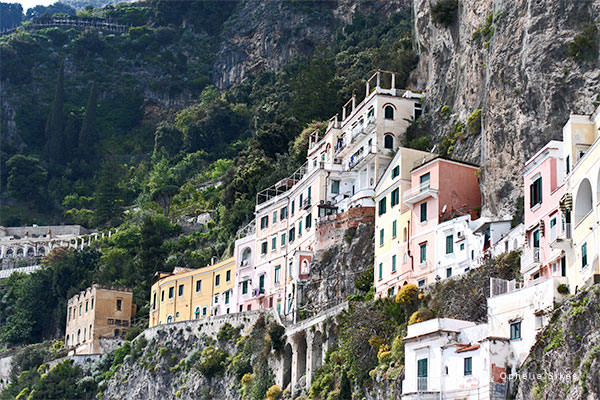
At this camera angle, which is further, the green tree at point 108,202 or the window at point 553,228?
the green tree at point 108,202

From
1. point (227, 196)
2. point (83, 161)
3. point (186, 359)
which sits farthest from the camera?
point (83, 161)

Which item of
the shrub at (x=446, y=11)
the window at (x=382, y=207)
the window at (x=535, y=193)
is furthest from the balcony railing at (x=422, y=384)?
the shrub at (x=446, y=11)

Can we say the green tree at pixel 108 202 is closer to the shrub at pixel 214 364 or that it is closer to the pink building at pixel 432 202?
the shrub at pixel 214 364

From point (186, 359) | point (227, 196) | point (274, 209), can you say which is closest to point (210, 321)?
point (186, 359)

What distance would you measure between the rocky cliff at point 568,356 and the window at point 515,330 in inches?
66.7

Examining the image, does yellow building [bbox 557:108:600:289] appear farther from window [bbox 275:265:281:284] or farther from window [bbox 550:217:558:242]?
window [bbox 275:265:281:284]

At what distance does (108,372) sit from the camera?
89000mm

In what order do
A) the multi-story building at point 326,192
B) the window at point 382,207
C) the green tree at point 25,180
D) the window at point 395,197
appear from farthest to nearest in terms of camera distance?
the green tree at point 25,180, the multi-story building at point 326,192, the window at point 382,207, the window at point 395,197

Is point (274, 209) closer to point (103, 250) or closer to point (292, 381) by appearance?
point (292, 381)

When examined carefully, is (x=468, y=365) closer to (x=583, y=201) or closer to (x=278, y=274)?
(x=583, y=201)

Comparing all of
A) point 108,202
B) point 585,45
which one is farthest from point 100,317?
point 585,45

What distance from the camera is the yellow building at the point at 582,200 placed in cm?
4359

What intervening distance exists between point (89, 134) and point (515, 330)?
114615 mm

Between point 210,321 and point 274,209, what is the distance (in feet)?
29.4
